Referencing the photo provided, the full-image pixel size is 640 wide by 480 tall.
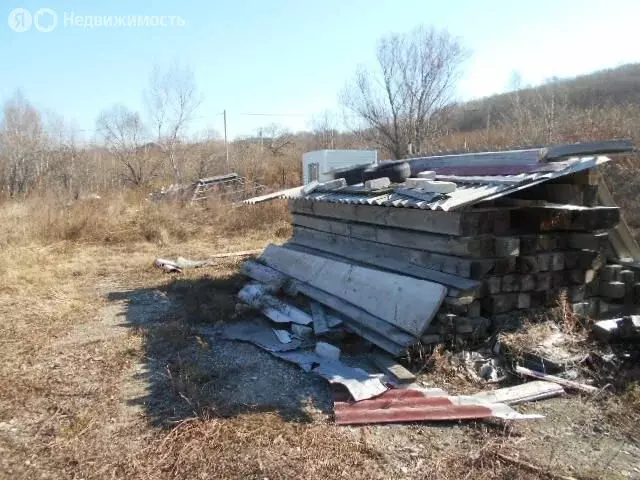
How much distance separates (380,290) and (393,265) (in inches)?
22.3

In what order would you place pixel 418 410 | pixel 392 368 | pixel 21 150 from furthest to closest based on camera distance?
pixel 21 150 < pixel 392 368 < pixel 418 410

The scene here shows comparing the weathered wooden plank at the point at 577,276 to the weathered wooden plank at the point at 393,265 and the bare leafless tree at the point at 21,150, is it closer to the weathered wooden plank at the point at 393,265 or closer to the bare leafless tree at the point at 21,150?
the weathered wooden plank at the point at 393,265

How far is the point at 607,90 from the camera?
3297 centimetres

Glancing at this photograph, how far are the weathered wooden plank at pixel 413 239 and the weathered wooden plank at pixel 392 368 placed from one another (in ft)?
4.06

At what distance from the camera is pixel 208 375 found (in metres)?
4.38

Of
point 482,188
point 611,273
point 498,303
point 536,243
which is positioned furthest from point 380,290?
point 611,273

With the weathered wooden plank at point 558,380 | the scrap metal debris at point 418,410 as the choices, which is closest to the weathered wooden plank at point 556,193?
the weathered wooden plank at point 558,380

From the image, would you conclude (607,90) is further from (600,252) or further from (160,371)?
(160,371)

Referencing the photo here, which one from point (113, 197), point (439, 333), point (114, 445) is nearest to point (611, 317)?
point (439, 333)

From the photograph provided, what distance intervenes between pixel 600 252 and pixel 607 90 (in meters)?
34.0

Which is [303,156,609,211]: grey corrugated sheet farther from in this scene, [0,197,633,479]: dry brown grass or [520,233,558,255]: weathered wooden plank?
[0,197,633,479]: dry brown grass

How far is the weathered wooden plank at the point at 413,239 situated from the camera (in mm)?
4594

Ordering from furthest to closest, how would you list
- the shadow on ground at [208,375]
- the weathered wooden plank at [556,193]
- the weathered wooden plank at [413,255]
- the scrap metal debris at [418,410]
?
the weathered wooden plank at [556,193] → the weathered wooden plank at [413,255] → the shadow on ground at [208,375] → the scrap metal debris at [418,410]

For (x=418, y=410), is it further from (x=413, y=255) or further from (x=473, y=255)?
(x=413, y=255)
